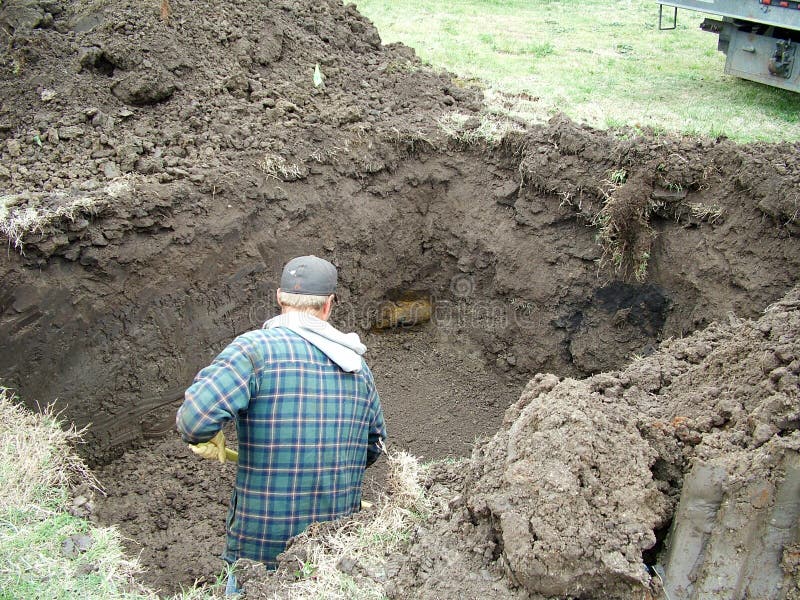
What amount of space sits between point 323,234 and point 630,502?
372 centimetres

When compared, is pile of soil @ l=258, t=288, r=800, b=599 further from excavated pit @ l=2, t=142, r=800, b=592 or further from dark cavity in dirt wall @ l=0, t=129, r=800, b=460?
dark cavity in dirt wall @ l=0, t=129, r=800, b=460

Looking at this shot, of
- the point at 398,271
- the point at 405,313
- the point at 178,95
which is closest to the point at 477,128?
the point at 398,271

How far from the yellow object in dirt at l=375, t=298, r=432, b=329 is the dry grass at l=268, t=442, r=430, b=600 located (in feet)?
10.6

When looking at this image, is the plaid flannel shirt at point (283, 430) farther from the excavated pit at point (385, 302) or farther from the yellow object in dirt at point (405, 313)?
the yellow object in dirt at point (405, 313)

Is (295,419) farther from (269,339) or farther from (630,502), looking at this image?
(630,502)

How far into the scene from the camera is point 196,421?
2.61 metres

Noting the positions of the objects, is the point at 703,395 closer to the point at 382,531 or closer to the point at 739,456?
the point at 739,456

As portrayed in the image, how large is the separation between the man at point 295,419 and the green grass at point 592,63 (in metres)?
3.87

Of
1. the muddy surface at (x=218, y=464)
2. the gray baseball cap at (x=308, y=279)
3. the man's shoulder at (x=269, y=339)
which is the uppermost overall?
the gray baseball cap at (x=308, y=279)

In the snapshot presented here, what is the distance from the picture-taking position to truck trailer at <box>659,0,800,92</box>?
7289mm

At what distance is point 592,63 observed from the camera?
916 cm

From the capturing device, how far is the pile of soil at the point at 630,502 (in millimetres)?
2338

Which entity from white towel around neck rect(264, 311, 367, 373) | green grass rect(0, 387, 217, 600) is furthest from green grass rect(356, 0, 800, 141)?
green grass rect(0, 387, 217, 600)

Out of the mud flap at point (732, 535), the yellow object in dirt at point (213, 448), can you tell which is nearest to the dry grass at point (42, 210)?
the yellow object in dirt at point (213, 448)
